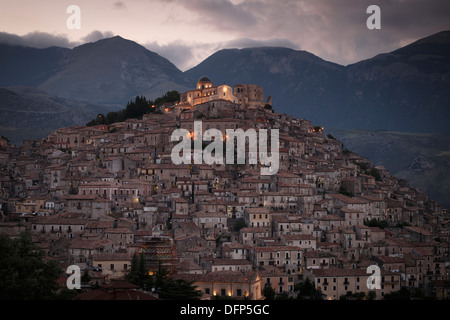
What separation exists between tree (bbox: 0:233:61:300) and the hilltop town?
1142cm

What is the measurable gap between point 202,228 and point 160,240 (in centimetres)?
581

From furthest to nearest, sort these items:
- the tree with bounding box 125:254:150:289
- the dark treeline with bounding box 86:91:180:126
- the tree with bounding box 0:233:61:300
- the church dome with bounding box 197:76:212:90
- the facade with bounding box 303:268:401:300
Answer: the church dome with bounding box 197:76:212:90 → the dark treeline with bounding box 86:91:180:126 → the facade with bounding box 303:268:401:300 → the tree with bounding box 125:254:150:289 → the tree with bounding box 0:233:61:300

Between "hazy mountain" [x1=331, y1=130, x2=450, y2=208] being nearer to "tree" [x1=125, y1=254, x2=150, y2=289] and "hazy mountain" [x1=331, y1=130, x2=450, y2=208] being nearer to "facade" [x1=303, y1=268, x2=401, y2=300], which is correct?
"facade" [x1=303, y1=268, x2=401, y2=300]

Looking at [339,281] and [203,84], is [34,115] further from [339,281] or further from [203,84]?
[339,281]

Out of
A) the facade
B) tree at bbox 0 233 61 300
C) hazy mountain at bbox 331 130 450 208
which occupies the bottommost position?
the facade

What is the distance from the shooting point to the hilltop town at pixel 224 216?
4653 centimetres

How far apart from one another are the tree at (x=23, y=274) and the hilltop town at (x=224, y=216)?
37.5ft

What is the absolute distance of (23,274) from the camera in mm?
30219

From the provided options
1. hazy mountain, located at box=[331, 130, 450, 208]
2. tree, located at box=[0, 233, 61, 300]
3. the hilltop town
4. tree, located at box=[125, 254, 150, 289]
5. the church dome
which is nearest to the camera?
tree, located at box=[0, 233, 61, 300]

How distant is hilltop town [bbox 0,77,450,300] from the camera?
4653 centimetres

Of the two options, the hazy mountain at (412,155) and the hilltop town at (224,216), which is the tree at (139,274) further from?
the hazy mountain at (412,155)

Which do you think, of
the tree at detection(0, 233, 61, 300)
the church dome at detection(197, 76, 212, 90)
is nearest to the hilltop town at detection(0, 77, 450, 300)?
the tree at detection(0, 233, 61, 300)
